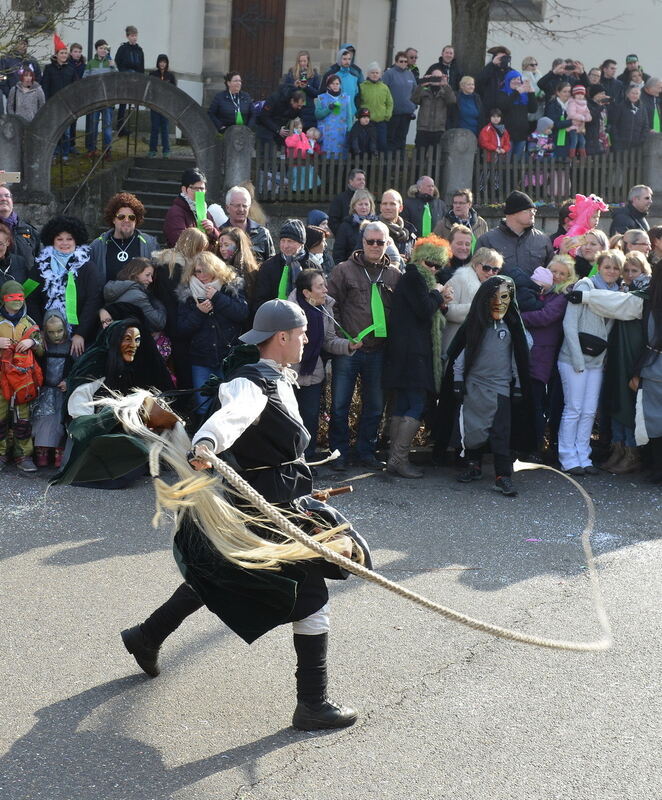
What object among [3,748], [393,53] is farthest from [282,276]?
[393,53]

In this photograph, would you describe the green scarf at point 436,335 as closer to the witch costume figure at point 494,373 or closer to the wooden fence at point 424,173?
the witch costume figure at point 494,373

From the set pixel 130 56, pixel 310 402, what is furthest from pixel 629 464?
pixel 130 56

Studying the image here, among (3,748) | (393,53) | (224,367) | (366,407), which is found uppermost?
(393,53)

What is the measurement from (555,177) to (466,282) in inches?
302

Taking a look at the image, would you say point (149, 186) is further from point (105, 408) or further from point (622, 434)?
point (105, 408)

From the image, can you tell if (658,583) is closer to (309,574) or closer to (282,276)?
(309,574)

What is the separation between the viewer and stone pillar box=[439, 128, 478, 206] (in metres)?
16.1

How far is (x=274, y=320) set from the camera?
5.22m

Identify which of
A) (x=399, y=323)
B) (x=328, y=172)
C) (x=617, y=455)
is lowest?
(x=617, y=455)

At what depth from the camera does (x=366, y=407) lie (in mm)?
9562

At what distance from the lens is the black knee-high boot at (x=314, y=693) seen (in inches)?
201

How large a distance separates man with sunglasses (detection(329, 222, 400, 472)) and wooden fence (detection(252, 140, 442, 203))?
6.79 meters

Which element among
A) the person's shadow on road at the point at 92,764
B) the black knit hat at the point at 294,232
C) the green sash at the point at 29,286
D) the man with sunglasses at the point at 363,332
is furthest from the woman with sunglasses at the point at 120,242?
the person's shadow on road at the point at 92,764

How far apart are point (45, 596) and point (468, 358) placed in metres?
4.08
